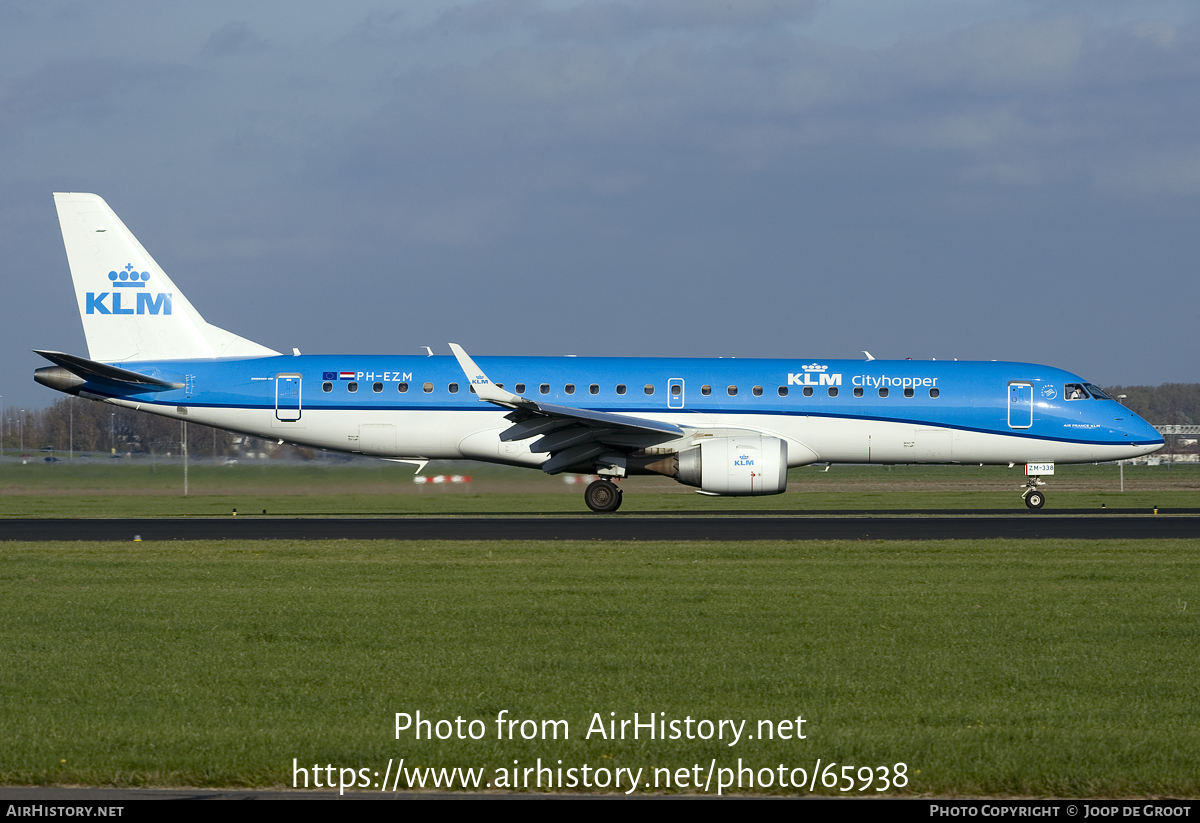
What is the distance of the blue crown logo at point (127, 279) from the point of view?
2920 cm

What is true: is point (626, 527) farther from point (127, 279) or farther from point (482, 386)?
point (127, 279)

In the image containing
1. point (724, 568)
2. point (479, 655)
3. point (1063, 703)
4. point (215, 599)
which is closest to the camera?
point (1063, 703)

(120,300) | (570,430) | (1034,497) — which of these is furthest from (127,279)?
(1034,497)

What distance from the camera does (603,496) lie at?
92.9 ft

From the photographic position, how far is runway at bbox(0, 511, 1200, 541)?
20703 mm

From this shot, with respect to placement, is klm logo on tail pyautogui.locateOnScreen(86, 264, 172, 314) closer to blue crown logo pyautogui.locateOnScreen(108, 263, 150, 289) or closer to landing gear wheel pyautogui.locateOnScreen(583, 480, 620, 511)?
blue crown logo pyautogui.locateOnScreen(108, 263, 150, 289)

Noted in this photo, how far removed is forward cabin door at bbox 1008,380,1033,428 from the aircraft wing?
7.93 meters

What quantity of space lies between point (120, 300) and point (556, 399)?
10.6m

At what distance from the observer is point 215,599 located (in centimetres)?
1253

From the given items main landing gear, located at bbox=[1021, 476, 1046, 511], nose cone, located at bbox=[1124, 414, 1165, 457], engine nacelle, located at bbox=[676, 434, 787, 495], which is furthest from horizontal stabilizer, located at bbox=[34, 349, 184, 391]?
nose cone, located at bbox=[1124, 414, 1165, 457]

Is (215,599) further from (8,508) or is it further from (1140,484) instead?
(1140,484)

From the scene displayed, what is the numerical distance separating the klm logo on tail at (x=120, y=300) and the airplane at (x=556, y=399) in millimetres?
33
